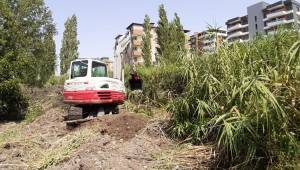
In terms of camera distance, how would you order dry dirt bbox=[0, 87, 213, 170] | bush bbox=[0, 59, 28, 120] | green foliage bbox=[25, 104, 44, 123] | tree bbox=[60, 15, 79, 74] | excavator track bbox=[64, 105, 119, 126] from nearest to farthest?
dry dirt bbox=[0, 87, 213, 170] → excavator track bbox=[64, 105, 119, 126] → green foliage bbox=[25, 104, 44, 123] → bush bbox=[0, 59, 28, 120] → tree bbox=[60, 15, 79, 74]

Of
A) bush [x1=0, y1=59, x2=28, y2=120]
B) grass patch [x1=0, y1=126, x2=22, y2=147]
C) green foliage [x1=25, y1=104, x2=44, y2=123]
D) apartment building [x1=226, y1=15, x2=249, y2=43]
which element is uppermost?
apartment building [x1=226, y1=15, x2=249, y2=43]

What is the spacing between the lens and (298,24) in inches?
316

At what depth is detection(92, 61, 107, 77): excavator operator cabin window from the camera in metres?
14.0

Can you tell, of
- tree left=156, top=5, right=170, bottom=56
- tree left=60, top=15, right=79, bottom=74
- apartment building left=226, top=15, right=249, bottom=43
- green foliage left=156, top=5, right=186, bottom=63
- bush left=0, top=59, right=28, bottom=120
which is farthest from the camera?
apartment building left=226, top=15, right=249, bottom=43

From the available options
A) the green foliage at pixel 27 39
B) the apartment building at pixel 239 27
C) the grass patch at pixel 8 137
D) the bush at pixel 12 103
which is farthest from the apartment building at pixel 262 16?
the grass patch at pixel 8 137

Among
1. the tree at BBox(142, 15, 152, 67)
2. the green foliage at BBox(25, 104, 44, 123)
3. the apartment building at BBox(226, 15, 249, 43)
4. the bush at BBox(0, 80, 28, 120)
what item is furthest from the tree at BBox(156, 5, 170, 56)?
the apartment building at BBox(226, 15, 249, 43)

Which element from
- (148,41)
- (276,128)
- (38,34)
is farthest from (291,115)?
(148,41)

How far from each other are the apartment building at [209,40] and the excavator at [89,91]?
485 cm

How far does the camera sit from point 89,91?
43.8 feet

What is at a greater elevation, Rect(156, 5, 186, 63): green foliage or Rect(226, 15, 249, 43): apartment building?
Rect(226, 15, 249, 43): apartment building

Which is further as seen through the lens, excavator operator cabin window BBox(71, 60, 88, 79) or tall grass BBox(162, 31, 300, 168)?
excavator operator cabin window BBox(71, 60, 88, 79)

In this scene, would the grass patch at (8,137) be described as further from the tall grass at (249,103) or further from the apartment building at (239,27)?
the apartment building at (239,27)

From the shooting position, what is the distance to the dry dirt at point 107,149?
24.2ft

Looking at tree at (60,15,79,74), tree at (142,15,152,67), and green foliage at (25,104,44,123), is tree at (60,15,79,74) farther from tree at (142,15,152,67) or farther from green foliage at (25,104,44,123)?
green foliage at (25,104,44,123)
